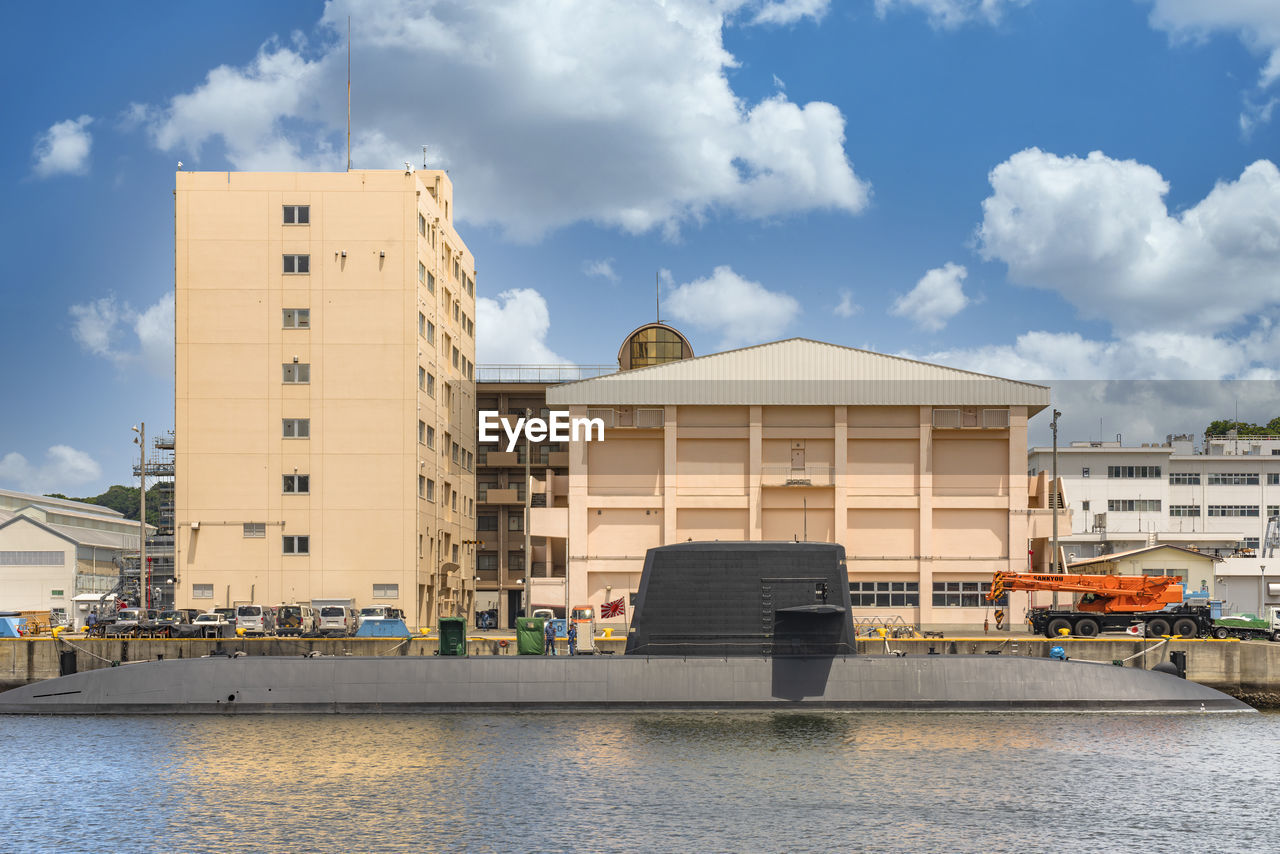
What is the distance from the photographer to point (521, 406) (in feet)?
322

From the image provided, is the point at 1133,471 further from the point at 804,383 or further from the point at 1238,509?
the point at 804,383

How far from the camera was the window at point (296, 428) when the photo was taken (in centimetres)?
6500

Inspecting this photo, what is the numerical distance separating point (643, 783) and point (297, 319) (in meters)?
45.4

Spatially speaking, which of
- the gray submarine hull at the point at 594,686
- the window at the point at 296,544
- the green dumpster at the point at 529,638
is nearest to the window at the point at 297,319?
the window at the point at 296,544

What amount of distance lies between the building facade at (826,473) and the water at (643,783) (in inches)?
1165

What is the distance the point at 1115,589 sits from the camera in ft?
172

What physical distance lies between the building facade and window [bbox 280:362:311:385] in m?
12.9

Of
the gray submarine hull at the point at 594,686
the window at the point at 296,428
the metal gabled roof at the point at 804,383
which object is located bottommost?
the gray submarine hull at the point at 594,686

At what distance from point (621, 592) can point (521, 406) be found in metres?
35.9

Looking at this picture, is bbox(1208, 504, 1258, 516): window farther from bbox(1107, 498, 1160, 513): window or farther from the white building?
bbox(1107, 498, 1160, 513): window

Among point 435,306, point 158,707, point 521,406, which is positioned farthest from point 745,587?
point 521,406

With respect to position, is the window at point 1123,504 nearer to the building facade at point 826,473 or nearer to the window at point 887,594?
the building facade at point 826,473

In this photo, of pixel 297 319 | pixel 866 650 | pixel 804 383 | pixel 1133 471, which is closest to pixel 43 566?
pixel 297 319

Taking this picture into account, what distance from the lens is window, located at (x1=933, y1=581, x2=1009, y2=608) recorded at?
63938mm
